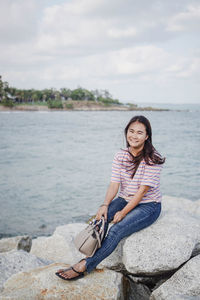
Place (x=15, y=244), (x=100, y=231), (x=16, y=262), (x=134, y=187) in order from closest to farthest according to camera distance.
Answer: (x=100, y=231) → (x=134, y=187) → (x=16, y=262) → (x=15, y=244)

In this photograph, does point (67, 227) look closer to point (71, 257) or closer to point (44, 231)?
point (71, 257)

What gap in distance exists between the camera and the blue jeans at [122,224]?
11.9 feet

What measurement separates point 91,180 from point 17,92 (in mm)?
105833

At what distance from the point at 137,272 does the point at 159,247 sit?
431mm

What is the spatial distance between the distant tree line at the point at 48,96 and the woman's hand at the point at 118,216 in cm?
10337

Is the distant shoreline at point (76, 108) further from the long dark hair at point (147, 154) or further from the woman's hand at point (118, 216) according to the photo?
the woman's hand at point (118, 216)

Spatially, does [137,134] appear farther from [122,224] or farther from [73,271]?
[73,271]

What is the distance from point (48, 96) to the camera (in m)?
125

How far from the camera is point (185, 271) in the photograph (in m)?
3.55

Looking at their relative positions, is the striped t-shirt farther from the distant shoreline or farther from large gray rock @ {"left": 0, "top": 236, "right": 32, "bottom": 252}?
the distant shoreline

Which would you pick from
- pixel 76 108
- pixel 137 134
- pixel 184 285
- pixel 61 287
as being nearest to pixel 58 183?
pixel 137 134

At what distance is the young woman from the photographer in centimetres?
386

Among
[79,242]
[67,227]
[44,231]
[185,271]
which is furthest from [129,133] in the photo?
[44,231]

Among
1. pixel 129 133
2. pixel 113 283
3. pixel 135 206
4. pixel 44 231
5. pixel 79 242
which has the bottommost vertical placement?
pixel 44 231
